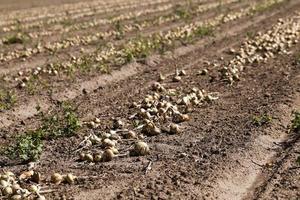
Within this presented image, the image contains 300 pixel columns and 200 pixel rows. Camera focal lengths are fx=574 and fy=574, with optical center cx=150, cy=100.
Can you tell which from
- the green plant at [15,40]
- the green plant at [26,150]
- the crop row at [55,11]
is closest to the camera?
the green plant at [26,150]

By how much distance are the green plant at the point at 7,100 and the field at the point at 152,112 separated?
3 centimetres

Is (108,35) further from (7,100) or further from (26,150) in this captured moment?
(26,150)

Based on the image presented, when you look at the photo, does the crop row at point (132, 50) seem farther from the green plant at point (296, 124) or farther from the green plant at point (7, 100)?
the green plant at point (296, 124)

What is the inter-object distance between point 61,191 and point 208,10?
50.8ft

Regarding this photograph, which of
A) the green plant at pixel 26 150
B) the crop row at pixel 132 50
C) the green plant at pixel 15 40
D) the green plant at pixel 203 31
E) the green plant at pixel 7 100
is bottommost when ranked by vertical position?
the green plant at pixel 203 31

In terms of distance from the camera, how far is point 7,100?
8.84 m

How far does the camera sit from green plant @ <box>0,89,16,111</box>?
8.49 metres

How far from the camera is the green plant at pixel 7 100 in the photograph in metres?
8.49

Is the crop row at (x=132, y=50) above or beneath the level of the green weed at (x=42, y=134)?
beneath

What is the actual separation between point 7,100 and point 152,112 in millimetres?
2472

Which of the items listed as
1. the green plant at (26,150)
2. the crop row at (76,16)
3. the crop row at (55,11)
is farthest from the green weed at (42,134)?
the crop row at (55,11)

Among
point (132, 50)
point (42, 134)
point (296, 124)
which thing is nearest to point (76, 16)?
point (132, 50)

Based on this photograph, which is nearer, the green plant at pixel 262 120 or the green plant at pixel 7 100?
the green plant at pixel 262 120

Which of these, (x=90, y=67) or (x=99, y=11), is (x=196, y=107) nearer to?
(x=90, y=67)
